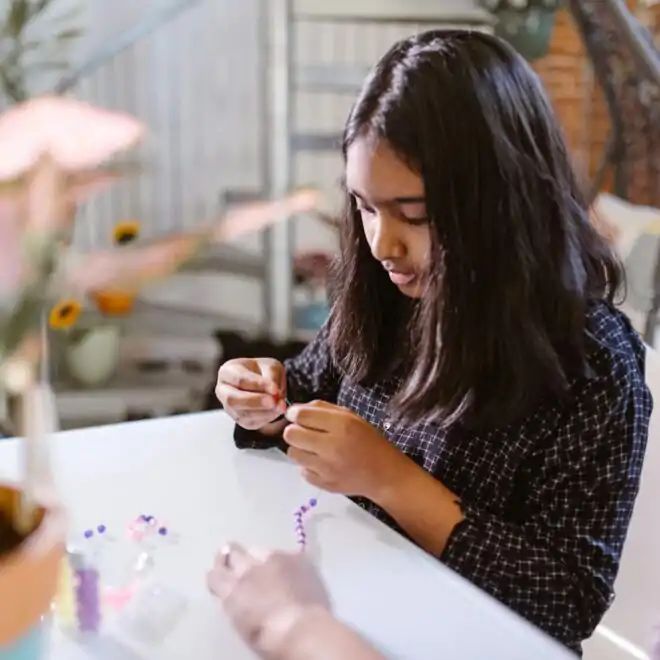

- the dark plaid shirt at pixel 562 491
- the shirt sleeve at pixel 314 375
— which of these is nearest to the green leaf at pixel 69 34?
the shirt sleeve at pixel 314 375

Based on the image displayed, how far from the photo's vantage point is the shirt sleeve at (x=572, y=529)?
802 millimetres

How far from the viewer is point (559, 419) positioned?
2.80 feet

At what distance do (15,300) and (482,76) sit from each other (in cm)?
58

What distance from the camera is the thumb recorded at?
989 mm

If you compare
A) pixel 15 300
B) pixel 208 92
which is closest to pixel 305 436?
pixel 15 300

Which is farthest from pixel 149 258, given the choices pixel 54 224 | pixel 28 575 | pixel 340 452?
pixel 340 452

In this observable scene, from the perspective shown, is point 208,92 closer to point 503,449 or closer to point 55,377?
point 55,377

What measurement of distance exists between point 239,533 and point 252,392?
0.19 m

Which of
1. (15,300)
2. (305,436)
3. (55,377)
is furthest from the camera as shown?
(55,377)

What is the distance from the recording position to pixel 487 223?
84cm

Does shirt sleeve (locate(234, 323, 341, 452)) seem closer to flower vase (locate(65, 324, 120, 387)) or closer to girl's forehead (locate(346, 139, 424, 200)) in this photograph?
girl's forehead (locate(346, 139, 424, 200))

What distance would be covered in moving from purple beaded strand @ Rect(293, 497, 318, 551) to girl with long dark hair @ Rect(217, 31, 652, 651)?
0.05 metres

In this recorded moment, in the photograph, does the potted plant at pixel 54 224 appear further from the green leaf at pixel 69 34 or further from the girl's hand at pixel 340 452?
the green leaf at pixel 69 34

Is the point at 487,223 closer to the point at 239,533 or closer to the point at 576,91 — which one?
the point at 239,533
